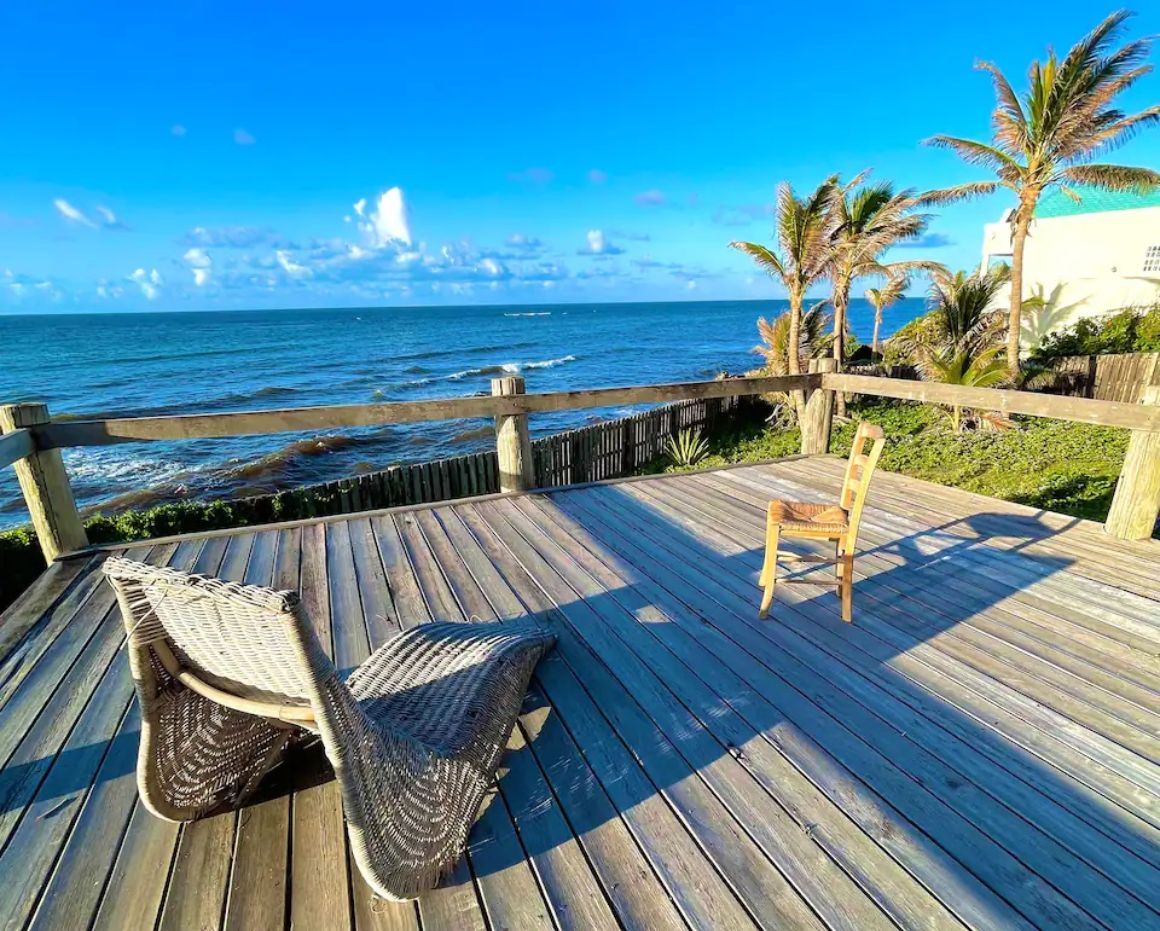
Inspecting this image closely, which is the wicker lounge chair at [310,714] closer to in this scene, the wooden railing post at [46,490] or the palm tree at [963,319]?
the wooden railing post at [46,490]

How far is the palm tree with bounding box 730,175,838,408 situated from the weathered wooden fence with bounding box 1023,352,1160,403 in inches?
205

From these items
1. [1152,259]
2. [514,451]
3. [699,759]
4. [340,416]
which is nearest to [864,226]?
[1152,259]

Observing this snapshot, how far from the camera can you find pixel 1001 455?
9367 mm

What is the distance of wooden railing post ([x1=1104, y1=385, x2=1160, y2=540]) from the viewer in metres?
3.38

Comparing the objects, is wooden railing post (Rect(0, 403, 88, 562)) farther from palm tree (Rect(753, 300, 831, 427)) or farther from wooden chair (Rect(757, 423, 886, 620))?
palm tree (Rect(753, 300, 831, 427))

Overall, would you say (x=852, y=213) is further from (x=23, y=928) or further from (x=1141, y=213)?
(x=23, y=928)

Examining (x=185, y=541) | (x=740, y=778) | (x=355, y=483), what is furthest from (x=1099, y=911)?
(x=355, y=483)

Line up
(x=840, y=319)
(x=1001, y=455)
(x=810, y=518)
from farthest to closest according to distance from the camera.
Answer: (x=840, y=319)
(x=1001, y=455)
(x=810, y=518)

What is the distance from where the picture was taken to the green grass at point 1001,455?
23.7 feet

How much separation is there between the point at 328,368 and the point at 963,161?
28.3 m

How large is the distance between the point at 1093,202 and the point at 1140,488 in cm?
1988

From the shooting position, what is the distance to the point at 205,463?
13797 mm

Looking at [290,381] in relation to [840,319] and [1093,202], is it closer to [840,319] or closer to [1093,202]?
[840,319]

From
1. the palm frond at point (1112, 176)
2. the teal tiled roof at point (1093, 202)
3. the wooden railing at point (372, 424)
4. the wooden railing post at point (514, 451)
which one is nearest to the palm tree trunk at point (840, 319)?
the palm frond at point (1112, 176)
